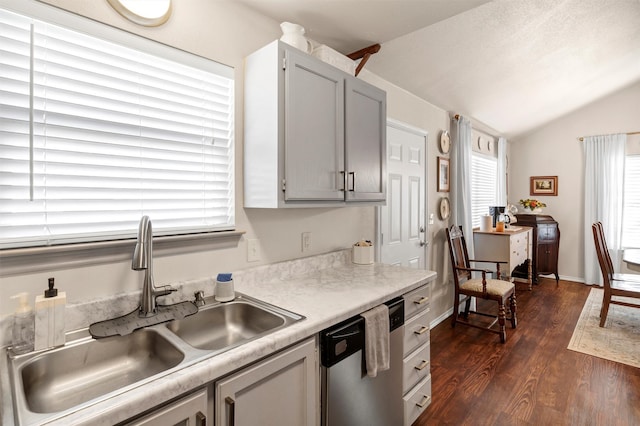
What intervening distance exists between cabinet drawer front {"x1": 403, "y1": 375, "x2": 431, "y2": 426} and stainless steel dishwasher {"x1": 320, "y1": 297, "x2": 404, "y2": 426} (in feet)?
0.18

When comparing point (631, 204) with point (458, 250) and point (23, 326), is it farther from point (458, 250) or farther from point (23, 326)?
point (23, 326)

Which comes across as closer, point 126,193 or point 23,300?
point 23,300

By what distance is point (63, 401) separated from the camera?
1.02m

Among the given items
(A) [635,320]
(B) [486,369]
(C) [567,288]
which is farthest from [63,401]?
(C) [567,288]

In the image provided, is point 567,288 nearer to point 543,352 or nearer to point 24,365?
point 543,352

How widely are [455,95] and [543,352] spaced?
265cm

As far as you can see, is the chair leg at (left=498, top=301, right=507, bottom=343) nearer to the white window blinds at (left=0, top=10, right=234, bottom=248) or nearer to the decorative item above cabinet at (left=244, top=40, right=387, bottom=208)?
the decorative item above cabinet at (left=244, top=40, right=387, bottom=208)

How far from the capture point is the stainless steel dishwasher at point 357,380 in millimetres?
1329

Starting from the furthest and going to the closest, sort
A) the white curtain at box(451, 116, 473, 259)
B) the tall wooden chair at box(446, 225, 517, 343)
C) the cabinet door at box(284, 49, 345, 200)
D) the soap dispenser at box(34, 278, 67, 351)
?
the white curtain at box(451, 116, 473, 259) < the tall wooden chair at box(446, 225, 517, 343) < the cabinet door at box(284, 49, 345, 200) < the soap dispenser at box(34, 278, 67, 351)

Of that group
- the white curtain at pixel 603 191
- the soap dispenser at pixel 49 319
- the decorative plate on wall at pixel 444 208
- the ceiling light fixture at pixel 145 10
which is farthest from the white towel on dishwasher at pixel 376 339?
the white curtain at pixel 603 191

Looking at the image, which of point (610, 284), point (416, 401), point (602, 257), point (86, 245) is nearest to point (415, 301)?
point (416, 401)

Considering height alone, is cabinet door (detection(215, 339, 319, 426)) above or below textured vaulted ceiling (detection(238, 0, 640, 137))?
below

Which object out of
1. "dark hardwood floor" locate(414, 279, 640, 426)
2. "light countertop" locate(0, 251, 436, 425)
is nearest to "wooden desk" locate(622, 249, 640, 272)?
"dark hardwood floor" locate(414, 279, 640, 426)

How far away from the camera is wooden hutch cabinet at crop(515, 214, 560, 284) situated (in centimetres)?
519
